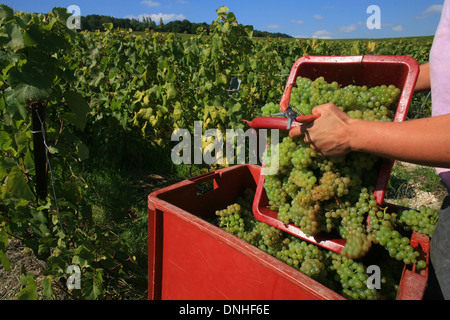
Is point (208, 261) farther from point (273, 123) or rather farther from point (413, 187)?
point (413, 187)

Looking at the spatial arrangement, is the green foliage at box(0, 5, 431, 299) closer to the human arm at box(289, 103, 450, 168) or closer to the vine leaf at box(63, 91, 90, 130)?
the vine leaf at box(63, 91, 90, 130)

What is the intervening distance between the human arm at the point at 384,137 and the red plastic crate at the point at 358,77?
250 mm

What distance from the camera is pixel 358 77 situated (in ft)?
5.16

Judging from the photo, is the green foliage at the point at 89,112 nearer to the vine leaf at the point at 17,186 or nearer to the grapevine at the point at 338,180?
the vine leaf at the point at 17,186

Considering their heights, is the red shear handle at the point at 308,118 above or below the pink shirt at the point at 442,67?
below

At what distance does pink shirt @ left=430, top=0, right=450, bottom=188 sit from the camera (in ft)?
3.63

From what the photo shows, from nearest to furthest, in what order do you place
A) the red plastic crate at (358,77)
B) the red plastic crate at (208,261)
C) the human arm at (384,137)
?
1. the human arm at (384,137)
2. the red plastic crate at (208,261)
3. the red plastic crate at (358,77)

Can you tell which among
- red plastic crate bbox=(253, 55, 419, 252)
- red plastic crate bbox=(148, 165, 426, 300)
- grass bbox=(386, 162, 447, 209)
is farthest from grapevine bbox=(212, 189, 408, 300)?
grass bbox=(386, 162, 447, 209)

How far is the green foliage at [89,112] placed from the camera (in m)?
1.60

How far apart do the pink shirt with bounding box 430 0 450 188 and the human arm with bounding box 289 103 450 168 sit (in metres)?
0.22

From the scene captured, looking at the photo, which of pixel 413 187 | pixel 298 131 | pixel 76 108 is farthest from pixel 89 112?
pixel 413 187

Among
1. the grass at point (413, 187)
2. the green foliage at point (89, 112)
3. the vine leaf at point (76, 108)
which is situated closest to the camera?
the green foliage at point (89, 112)

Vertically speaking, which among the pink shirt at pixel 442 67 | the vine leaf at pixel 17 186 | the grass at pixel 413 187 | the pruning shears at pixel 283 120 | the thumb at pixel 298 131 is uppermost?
the pink shirt at pixel 442 67

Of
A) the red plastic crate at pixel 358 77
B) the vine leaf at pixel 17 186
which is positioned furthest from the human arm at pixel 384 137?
the vine leaf at pixel 17 186
